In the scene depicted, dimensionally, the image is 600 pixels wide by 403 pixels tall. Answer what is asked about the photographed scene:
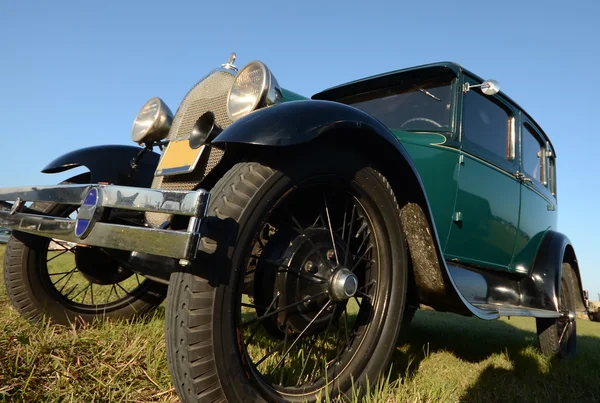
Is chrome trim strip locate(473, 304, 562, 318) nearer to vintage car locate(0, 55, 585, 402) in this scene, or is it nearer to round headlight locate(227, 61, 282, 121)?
vintage car locate(0, 55, 585, 402)

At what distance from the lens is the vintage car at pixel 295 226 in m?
1.17

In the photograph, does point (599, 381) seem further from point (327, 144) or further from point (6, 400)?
point (6, 400)

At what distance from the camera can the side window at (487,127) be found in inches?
109

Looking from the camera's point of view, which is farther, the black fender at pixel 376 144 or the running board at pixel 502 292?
the running board at pixel 502 292

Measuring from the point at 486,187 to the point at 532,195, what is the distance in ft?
3.02

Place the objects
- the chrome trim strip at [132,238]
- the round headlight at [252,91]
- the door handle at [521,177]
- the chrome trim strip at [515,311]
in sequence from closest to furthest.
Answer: the chrome trim strip at [132,238]
the round headlight at [252,91]
the chrome trim strip at [515,311]
the door handle at [521,177]

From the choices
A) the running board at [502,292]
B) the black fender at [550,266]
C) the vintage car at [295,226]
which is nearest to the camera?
the vintage car at [295,226]

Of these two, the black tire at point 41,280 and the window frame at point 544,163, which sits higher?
the window frame at point 544,163

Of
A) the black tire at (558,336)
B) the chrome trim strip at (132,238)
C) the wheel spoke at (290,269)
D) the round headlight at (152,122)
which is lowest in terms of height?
the black tire at (558,336)

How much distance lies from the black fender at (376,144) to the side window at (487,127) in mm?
1111

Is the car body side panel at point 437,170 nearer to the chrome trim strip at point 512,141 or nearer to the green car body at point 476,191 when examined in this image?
the green car body at point 476,191

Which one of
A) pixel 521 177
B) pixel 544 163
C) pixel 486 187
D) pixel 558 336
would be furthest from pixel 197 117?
pixel 544 163

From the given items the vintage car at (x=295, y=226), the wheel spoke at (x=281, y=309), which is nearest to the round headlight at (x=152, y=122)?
the vintage car at (x=295, y=226)

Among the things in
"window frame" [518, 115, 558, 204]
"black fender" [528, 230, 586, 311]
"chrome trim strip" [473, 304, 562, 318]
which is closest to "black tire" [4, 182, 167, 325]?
"chrome trim strip" [473, 304, 562, 318]
